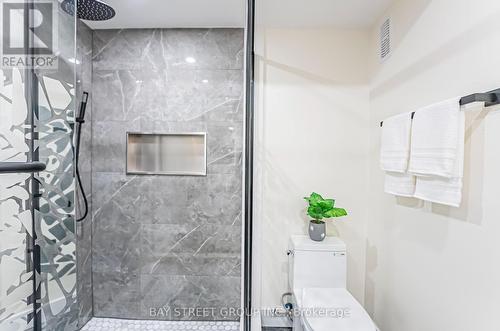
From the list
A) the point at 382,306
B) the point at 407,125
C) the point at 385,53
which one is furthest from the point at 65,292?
the point at 385,53

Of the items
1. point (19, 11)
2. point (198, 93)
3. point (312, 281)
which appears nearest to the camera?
point (19, 11)

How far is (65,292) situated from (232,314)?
57.2 inches

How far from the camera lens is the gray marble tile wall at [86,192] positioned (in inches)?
72.2

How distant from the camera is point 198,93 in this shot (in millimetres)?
1930

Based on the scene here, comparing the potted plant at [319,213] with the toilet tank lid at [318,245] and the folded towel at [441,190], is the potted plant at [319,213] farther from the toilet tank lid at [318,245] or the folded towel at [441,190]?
the folded towel at [441,190]

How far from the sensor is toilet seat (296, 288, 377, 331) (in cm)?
129

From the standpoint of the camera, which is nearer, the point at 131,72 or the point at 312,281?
the point at 312,281

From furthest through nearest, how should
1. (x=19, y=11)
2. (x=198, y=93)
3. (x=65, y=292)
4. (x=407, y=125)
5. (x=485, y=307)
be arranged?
(x=198, y=93) < (x=407, y=125) < (x=485, y=307) < (x=65, y=292) < (x=19, y=11)

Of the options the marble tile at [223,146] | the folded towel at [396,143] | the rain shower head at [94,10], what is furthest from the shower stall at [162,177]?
the folded towel at [396,143]

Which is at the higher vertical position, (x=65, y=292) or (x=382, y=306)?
(x=65, y=292)

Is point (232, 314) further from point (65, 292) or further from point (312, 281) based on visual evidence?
point (65, 292)

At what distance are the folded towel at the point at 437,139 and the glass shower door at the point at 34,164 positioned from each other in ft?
4.73

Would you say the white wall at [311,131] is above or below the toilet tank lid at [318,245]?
above

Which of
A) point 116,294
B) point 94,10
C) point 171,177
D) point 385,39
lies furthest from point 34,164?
point 385,39
